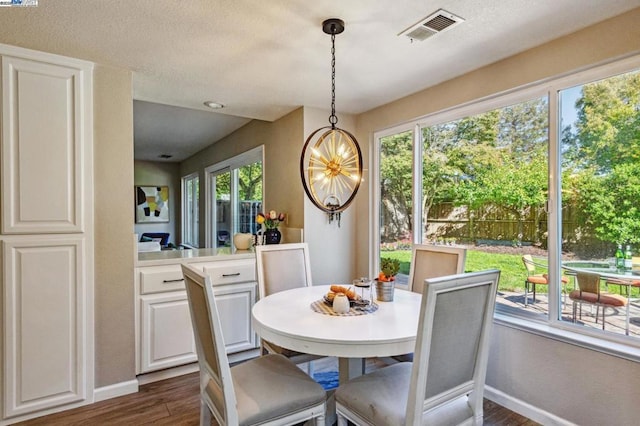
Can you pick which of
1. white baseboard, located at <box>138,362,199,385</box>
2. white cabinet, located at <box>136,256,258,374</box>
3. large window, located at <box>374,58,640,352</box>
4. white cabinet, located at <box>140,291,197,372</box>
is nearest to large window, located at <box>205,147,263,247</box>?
white cabinet, located at <box>136,256,258,374</box>

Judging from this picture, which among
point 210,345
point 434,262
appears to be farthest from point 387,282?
point 210,345

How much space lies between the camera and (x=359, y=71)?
101 inches

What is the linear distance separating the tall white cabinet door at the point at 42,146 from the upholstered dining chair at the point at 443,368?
2095 mm

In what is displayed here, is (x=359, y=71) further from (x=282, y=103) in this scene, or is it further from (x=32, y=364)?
(x=32, y=364)

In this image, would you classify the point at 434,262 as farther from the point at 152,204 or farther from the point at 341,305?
the point at 152,204

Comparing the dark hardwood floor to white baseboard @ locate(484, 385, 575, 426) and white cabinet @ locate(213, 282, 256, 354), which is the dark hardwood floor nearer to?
white baseboard @ locate(484, 385, 575, 426)

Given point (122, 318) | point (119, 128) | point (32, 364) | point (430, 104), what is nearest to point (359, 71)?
point (430, 104)

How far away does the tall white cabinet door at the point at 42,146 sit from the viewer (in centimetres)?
213

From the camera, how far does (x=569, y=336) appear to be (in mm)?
1993

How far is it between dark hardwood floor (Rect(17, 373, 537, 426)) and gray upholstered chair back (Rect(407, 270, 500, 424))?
89 cm

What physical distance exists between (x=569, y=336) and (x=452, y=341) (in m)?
1.13

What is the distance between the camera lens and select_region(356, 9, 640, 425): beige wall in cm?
180

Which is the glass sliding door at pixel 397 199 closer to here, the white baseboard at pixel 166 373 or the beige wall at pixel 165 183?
the white baseboard at pixel 166 373

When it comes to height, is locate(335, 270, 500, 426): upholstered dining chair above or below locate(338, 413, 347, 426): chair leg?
above
